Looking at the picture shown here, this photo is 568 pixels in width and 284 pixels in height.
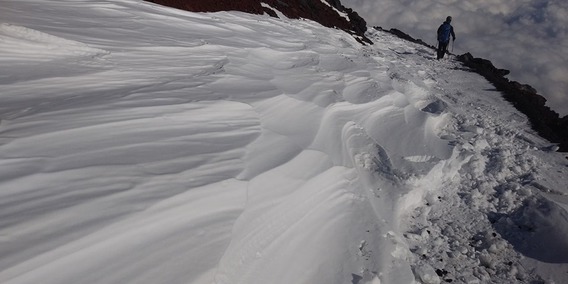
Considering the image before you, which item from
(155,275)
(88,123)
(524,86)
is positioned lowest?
(155,275)

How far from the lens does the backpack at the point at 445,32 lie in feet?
37.6

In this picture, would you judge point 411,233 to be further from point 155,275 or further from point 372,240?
point 155,275

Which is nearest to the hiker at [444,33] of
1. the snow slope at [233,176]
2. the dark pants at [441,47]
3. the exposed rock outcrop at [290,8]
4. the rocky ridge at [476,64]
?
the dark pants at [441,47]

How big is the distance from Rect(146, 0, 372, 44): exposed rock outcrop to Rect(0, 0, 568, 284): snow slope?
3699 millimetres

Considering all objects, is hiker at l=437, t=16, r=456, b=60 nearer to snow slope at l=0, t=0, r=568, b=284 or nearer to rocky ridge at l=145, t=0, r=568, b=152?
rocky ridge at l=145, t=0, r=568, b=152

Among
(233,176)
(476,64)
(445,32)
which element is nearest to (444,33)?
(445,32)

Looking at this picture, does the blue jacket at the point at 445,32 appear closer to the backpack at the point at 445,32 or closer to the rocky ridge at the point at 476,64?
the backpack at the point at 445,32

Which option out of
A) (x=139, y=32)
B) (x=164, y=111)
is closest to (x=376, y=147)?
(x=164, y=111)

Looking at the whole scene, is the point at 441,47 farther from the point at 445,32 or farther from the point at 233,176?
the point at 233,176

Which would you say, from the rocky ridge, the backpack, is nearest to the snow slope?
the rocky ridge

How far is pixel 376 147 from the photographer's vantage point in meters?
3.70

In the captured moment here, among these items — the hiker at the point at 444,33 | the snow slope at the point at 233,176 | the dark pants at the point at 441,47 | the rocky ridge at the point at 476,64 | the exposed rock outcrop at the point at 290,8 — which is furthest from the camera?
the dark pants at the point at 441,47

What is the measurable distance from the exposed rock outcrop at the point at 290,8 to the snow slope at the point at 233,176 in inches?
146

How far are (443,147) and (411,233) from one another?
161 cm
